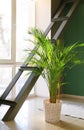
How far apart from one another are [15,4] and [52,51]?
2.17 meters

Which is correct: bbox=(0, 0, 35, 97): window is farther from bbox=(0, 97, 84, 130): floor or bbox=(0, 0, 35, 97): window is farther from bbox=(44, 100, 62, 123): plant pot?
bbox=(44, 100, 62, 123): plant pot

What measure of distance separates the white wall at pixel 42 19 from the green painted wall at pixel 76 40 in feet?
1.81

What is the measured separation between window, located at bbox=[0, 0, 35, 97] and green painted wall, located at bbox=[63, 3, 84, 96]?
3.55ft

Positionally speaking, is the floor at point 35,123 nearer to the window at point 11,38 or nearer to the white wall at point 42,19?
the window at point 11,38

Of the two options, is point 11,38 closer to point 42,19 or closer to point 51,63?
point 42,19

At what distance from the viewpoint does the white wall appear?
5492 mm

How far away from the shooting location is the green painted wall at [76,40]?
549 cm

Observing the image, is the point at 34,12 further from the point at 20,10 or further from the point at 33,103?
the point at 33,103

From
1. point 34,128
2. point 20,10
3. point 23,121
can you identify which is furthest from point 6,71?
point 34,128

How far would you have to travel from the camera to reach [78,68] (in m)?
5.54

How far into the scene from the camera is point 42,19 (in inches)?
220

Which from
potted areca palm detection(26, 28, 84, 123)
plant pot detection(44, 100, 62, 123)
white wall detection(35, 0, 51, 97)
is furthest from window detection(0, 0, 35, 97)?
plant pot detection(44, 100, 62, 123)

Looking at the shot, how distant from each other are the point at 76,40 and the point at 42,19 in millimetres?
919

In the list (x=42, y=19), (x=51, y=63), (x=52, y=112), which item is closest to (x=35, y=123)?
(x=52, y=112)
